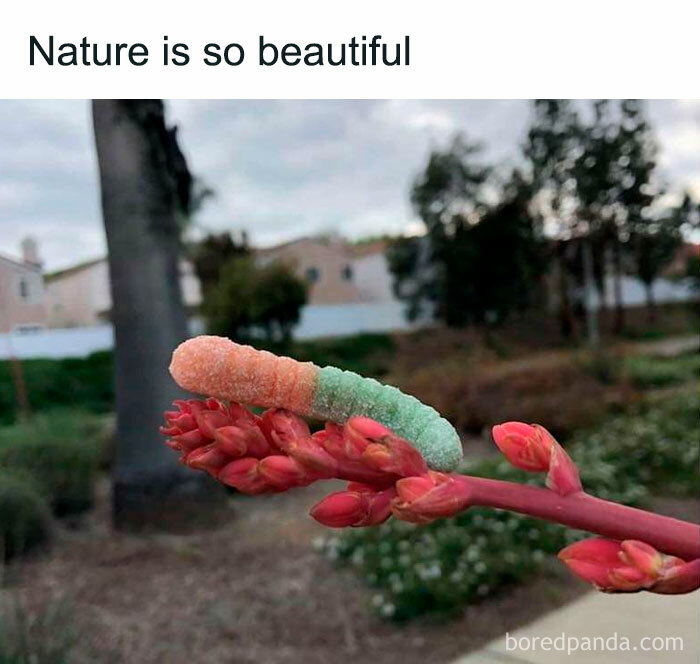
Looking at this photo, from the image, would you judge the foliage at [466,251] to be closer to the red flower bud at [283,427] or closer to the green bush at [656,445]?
the green bush at [656,445]

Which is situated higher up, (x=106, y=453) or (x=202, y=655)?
(x=106, y=453)

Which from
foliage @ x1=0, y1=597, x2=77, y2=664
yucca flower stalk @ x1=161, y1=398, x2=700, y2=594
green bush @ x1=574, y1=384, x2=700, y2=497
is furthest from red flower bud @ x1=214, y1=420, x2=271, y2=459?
green bush @ x1=574, y1=384, x2=700, y2=497

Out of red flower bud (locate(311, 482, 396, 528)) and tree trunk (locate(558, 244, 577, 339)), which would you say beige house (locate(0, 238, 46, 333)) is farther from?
red flower bud (locate(311, 482, 396, 528))

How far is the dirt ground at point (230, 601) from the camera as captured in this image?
6.75ft

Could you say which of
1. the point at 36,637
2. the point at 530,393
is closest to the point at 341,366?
the point at 36,637

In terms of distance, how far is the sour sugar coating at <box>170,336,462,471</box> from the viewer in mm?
258

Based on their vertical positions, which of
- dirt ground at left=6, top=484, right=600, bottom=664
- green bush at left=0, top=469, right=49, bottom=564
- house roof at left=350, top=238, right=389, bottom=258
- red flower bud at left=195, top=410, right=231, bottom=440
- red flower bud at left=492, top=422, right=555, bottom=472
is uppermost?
house roof at left=350, top=238, right=389, bottom=258

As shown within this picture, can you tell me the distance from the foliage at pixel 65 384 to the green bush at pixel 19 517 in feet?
0.82

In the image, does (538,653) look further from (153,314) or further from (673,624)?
(153,314)

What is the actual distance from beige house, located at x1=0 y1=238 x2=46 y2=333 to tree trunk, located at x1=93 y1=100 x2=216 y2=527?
0.21 meters

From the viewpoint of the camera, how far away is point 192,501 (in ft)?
8.63

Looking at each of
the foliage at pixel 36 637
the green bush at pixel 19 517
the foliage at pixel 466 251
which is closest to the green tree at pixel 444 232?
the foliage at pixel 466 251
